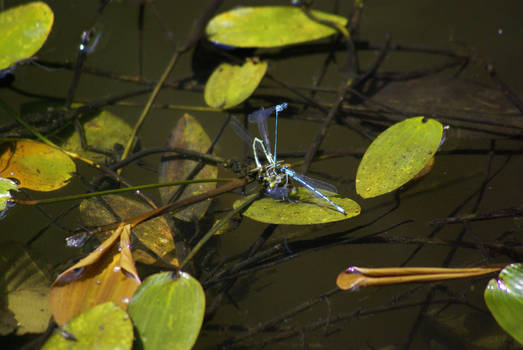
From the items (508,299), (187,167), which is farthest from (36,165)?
(508,299)

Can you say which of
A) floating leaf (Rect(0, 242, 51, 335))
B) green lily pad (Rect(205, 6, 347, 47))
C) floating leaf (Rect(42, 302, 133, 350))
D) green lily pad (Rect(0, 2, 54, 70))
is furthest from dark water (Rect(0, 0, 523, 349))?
floating leaf (Rect(42, 302, 133, 350))

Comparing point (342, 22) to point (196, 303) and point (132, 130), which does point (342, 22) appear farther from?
point (196, 303)

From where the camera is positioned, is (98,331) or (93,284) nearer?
(98,331)

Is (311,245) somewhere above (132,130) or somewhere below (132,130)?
below

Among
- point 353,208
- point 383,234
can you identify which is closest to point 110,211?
point 353,208

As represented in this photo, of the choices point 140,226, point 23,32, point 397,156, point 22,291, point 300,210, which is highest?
point 23,32

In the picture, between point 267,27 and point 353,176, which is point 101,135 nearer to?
point 267,27

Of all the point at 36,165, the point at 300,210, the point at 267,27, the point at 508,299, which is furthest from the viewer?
the point at 267,27
